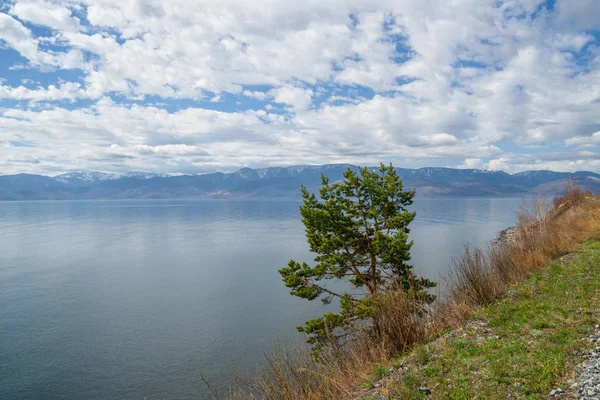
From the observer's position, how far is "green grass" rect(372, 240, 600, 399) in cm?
678

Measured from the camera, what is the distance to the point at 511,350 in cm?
798

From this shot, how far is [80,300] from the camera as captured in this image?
3591 cm

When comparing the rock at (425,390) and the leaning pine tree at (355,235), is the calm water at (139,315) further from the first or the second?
the leaning pine tree at (355,235)

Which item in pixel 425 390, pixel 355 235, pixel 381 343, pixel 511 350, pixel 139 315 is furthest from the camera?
pixel 139 315

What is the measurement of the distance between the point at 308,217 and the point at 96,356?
17.9 m

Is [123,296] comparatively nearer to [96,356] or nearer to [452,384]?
[96,356]

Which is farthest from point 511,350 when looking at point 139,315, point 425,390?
point 139,315

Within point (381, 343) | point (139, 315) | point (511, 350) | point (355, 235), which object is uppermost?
point (355, 235)

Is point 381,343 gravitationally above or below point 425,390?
below

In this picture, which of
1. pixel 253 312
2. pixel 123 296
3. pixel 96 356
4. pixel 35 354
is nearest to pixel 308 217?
pixel 253 312

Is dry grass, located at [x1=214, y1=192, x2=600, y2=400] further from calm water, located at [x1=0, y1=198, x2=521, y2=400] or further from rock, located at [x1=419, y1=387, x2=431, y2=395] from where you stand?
calm water, located at [x1=0, y1=198, x2=521, y2=400]

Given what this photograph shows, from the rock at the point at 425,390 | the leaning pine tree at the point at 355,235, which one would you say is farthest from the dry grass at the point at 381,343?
the leaning pine tree at the point at 355,235

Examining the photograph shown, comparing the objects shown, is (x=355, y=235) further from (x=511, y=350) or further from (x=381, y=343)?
(x=511, y=350)

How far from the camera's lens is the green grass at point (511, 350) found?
6781mm
